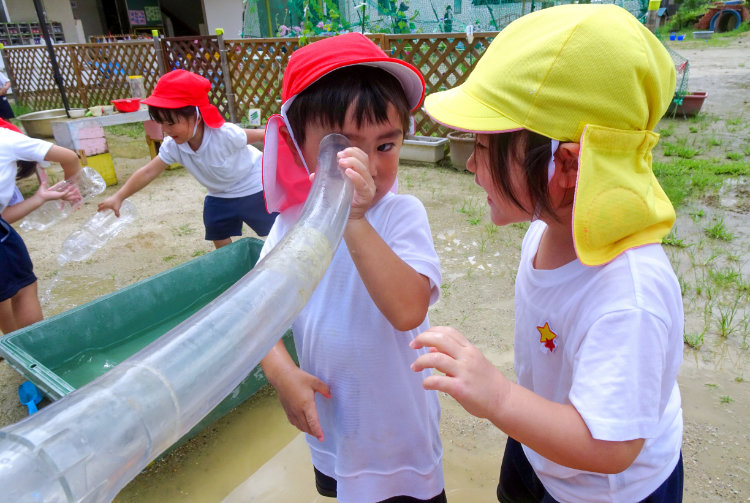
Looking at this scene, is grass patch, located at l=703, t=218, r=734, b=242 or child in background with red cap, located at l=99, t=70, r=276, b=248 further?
grass patch, located at l=703, t=218, r=734, b=242

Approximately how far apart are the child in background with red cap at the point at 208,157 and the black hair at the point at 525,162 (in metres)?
2.60

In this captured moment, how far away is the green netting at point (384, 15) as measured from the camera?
277 inches

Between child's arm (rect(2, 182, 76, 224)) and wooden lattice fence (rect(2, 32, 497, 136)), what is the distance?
476 centimetres

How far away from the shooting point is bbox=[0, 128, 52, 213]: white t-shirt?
2658 mm

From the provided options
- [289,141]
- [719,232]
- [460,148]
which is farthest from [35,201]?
[719,232]

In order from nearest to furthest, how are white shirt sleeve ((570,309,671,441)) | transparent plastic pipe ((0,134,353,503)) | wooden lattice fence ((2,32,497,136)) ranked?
transparent plastic pipe ((0,134,353,503)) → white shirt sleeve ((570,309,671,441)) → wooden lattice fence ((2,32,497,136))

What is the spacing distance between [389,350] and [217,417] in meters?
1.39

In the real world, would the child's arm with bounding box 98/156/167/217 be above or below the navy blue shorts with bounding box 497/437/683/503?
above

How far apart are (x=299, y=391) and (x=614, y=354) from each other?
0.73 metres

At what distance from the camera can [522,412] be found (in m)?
0.81

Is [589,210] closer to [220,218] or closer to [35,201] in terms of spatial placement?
[220,218]

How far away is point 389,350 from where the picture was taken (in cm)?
122

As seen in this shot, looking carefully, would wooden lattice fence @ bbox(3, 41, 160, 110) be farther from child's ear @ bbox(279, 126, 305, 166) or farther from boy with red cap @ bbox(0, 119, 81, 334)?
child's ear @ bbox(279, 126, 305, 166)

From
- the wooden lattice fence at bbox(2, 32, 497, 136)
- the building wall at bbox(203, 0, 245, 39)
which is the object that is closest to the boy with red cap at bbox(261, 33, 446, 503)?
the wooden lattice fence at bbox(2, 32, 497, 136)
